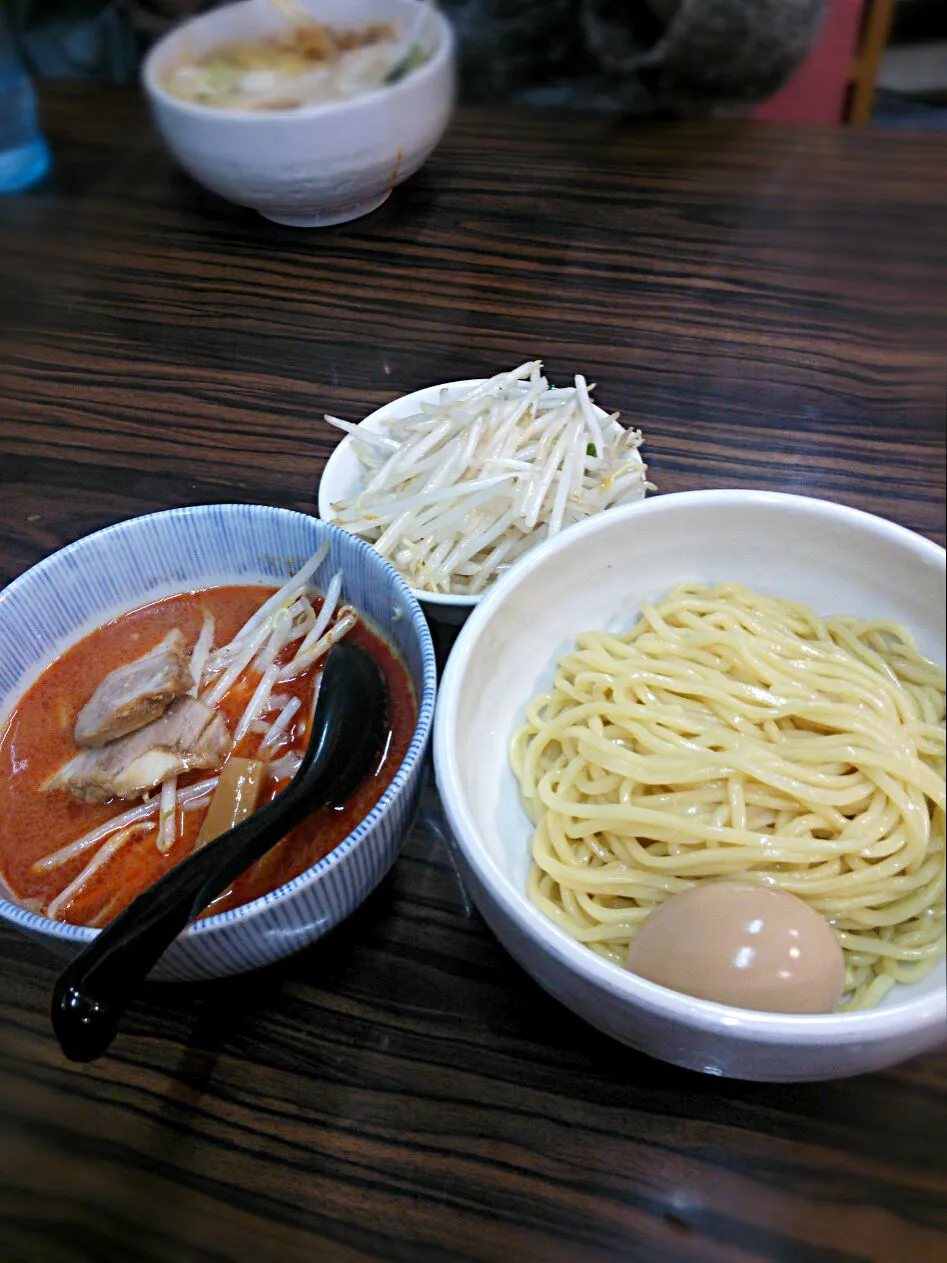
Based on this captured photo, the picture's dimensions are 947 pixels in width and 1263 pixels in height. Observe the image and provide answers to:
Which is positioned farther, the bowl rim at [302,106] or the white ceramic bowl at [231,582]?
the bowl rim at [302,106]

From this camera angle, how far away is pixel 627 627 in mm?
786

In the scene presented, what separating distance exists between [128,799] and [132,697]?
0.26 ft

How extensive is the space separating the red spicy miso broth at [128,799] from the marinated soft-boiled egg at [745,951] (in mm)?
230

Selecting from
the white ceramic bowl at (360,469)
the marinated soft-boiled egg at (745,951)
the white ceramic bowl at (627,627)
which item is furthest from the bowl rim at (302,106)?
the marinated soft-boiled egg at (745,951)

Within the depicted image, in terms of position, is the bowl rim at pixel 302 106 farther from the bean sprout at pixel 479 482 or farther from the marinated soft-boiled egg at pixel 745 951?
the marinated soft-boiled egg at pixel 745 951

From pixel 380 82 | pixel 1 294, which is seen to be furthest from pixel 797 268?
pixel 1 294

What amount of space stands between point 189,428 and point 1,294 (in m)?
0.35

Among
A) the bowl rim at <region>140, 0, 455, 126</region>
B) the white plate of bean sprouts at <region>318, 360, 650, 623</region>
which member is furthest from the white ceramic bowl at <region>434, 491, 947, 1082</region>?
the bowl rim at <region>140, 0, 455, 126</region>

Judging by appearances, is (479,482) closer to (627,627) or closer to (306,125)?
(627,627)

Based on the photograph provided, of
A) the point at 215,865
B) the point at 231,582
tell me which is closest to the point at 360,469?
the point at 231,582

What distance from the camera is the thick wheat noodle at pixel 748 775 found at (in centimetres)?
57

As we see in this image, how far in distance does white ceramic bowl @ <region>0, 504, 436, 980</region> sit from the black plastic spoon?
0.10 ft

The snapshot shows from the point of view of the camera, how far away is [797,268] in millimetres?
1085

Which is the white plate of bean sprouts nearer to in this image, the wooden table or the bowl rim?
the wooden table
